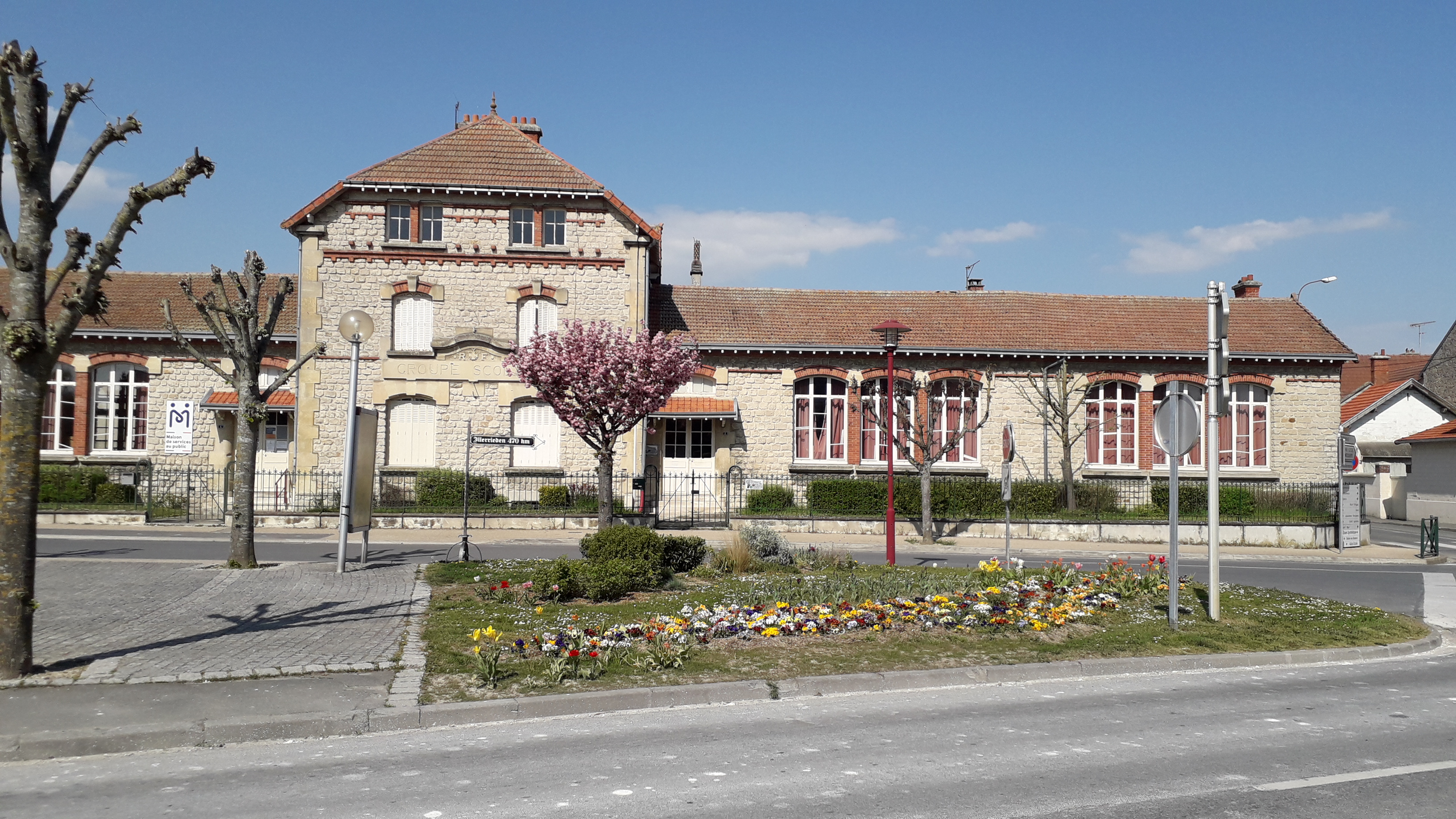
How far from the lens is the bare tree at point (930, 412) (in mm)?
26531

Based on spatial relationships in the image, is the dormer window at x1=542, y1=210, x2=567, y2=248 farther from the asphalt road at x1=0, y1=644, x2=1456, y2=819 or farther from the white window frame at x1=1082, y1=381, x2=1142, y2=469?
the asphalt road at x1=0, y1=644, x2=1456, y2=819

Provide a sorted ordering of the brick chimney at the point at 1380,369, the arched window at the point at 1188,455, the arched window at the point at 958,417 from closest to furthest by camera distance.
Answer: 1. the arched window at the point at 958,417
2. the arched window at the point at 1188,455
3. the brick chimney at the point at 1380,369

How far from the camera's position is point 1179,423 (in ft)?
35.7

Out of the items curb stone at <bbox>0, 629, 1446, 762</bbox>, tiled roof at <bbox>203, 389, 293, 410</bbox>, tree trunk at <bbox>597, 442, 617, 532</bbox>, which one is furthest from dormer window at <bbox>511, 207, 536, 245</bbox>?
curb stone at <bbox>0, 629, 1446, 762</bbox>

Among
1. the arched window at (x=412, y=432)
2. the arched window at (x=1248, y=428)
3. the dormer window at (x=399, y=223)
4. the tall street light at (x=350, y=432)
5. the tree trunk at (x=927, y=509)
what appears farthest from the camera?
the arched window at (x=1248, y=428)

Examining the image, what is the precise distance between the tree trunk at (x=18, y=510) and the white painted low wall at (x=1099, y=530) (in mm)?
17783

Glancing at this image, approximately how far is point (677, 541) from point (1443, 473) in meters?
32.4

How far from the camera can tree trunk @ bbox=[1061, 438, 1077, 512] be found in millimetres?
26625

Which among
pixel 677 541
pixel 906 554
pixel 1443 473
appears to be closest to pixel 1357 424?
pixel 1443 473

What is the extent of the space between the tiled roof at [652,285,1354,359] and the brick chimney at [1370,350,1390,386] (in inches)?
737

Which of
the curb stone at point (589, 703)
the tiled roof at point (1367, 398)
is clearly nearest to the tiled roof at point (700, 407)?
the curb stone at point (589, 703)

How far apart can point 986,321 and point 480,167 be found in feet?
51.3

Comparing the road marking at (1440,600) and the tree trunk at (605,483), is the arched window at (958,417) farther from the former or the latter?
the road marking at (1440,600)

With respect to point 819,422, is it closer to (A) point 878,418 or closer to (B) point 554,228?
(A) point 878,418
